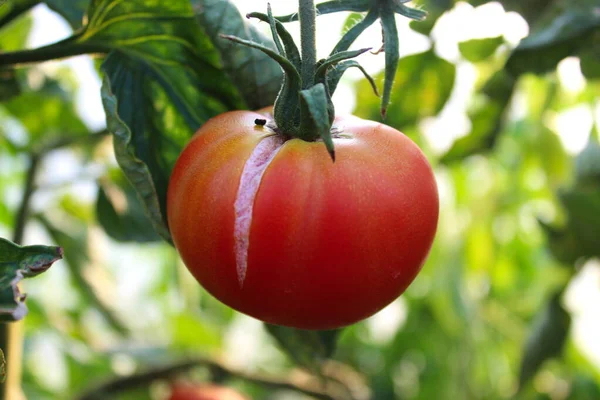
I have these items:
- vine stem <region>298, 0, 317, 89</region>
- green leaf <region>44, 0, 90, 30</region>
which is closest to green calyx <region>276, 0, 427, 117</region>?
vine stem <region>298, 0, 317, 89</region>

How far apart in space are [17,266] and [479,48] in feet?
2.08

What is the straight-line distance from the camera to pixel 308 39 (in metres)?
0.45

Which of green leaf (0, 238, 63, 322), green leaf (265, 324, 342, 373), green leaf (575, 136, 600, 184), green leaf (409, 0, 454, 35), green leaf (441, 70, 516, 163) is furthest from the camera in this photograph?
green leaf (575, 136, 600, 184)

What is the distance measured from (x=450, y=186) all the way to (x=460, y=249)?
263 millimetres

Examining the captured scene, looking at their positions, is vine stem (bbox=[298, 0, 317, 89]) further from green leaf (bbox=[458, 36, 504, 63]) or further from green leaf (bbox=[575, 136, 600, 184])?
green leaf (bbox=[575, 136, 600, 184])

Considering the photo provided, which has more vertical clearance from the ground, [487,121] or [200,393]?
[487,121]

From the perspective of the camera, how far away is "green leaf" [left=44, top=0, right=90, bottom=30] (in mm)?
620

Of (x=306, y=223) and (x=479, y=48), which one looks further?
(x=479, y=48)

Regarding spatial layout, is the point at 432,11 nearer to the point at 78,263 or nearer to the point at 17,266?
the point at 17,266

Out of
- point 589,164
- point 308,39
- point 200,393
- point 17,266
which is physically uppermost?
point 308,39

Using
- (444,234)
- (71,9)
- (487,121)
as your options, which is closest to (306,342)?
(71,9)

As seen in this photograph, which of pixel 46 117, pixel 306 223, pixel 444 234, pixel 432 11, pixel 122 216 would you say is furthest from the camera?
pixel 444 234

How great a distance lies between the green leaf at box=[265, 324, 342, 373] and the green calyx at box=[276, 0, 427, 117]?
265mm

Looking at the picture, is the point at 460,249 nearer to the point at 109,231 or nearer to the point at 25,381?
the point at 109,231
